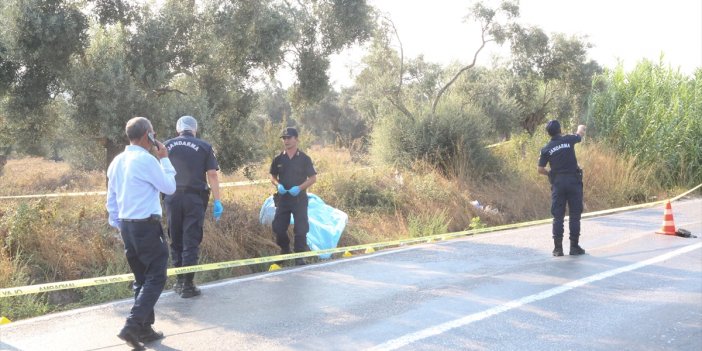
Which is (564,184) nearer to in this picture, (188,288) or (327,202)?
(188,288)

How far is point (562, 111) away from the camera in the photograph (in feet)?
75.9

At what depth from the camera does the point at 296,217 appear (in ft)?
25.0

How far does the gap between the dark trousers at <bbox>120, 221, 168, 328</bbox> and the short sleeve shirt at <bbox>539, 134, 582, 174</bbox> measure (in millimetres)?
5427

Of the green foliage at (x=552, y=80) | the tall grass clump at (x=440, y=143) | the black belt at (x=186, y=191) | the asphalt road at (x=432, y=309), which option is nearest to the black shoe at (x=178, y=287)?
the asphalt road at (x=432, y=309)

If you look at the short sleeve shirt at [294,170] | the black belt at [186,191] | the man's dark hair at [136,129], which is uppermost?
the man's dark hair at [136,129]

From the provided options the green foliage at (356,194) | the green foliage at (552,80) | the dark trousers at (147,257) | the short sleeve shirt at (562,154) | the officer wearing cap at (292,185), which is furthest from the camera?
the green foliage at (552,80)

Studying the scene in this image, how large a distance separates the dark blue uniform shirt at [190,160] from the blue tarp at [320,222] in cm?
273

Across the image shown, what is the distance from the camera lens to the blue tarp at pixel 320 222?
8492 millimetres

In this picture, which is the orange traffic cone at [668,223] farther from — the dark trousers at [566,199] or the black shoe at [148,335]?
the black shoe at [148,335]

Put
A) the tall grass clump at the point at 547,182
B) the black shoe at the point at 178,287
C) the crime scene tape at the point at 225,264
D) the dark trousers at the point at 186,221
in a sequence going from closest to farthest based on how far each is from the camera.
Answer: the crime scene tape at the point at 225,264
the dark trousers at the point at 186,221
the black shoe at the point at 178,287
the tall grass clump at the point at 547,182

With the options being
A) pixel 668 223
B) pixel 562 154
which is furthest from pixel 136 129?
pixel 668 223

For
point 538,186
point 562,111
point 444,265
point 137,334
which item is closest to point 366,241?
point 444,265

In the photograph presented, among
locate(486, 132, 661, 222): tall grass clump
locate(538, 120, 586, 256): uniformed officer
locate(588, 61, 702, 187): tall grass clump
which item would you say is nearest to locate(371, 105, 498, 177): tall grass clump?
locate(486, 132, 661, 222): tall grass clump

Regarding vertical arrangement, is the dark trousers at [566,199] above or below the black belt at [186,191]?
below
